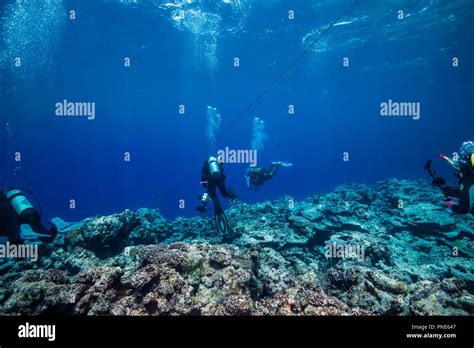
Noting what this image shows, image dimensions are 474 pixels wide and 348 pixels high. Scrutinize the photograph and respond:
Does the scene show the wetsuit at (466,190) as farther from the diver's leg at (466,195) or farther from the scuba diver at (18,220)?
the scuba diver at (18,220)

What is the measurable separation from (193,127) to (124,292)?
311 ft

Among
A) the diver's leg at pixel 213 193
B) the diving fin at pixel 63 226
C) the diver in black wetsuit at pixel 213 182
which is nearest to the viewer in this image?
the diving fin at pixel 63 226

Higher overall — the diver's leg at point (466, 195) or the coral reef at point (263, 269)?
the diver's leg at point (466, 195)

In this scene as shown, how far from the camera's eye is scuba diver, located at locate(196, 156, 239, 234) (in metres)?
8.80

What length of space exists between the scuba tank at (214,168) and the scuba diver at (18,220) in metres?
4.71

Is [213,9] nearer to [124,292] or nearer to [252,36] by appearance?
[252,36]

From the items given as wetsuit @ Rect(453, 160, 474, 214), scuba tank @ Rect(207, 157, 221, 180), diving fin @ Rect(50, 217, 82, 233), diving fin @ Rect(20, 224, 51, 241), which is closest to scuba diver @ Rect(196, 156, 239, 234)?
scuba tank @ Rect(207, 157, 221, 180)

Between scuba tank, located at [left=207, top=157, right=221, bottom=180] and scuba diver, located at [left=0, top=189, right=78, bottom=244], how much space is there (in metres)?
4.71

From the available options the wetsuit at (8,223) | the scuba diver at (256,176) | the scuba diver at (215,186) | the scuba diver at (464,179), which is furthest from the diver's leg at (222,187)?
the scuba diver at (464,179)

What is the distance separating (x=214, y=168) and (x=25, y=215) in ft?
16.6

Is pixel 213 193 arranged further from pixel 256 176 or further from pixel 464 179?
pixel 464 179

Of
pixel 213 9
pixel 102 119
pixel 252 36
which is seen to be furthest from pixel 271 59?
pixel 102 119

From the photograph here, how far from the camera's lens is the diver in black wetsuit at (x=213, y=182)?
28.8 feet

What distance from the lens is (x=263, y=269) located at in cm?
589
